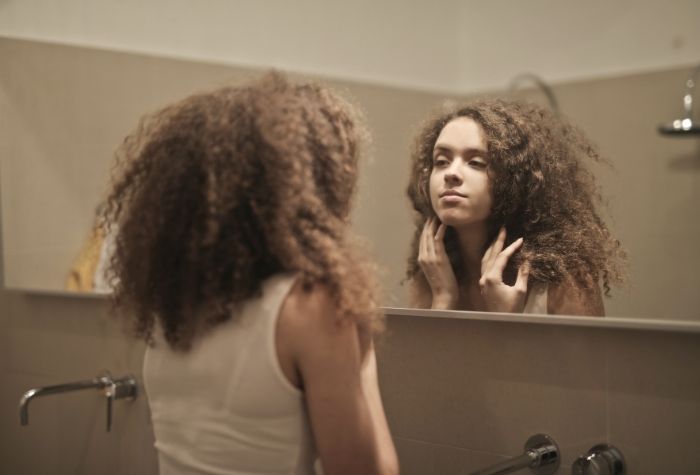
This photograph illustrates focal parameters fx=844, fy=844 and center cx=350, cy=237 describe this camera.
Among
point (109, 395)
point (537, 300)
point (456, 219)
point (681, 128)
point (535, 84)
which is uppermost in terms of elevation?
point (535, 84)

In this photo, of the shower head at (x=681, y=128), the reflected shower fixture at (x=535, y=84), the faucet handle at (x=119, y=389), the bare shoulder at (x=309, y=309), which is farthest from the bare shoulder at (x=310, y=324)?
the reflected shower fixture at (x=535, y=84)

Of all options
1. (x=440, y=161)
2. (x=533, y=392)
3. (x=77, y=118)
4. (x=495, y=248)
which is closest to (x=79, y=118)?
(x=77, y=118)

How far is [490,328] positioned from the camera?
3.62ft

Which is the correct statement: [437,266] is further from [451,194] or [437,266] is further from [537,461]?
[537,461]

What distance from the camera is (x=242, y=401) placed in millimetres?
871

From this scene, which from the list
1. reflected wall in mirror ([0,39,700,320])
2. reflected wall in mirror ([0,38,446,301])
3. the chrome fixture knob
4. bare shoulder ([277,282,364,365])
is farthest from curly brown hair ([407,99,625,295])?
reflected wall in mirror ([0,38,446,301])

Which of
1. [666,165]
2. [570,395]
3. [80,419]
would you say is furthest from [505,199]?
[80,419]

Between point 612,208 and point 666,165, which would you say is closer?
point 612,208

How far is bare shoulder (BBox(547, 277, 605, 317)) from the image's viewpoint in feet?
3.32

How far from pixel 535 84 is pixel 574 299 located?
1.21 meters

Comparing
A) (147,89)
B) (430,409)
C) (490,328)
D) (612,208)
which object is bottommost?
(430,409)

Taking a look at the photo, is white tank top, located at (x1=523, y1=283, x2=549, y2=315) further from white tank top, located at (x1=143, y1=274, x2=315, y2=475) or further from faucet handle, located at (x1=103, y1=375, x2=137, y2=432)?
faucet handle, located at (x1=103, y1=375, x2=137, y2=432)

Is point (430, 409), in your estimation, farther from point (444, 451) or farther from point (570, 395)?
point (570, 395)

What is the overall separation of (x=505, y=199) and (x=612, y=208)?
0.13 metres
